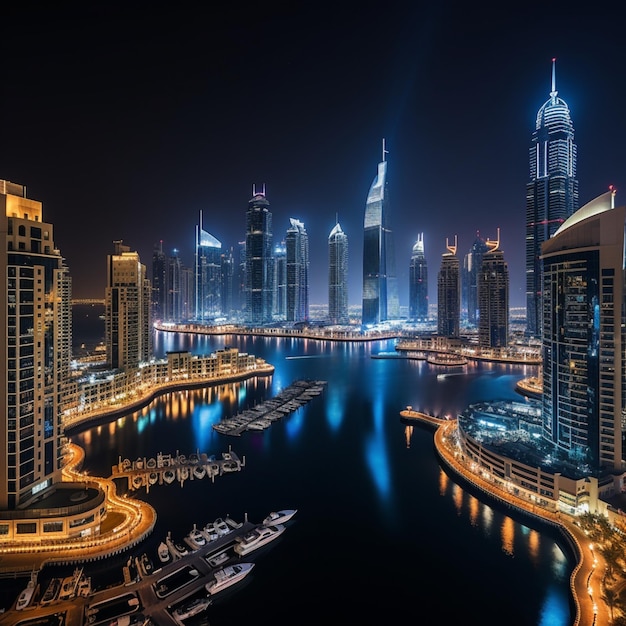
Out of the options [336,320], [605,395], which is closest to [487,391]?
[605,395]

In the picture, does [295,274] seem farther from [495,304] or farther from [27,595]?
[27,595]

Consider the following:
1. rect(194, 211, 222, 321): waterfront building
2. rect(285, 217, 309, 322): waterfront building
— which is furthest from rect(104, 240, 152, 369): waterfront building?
rect(194, 211, 222, 321): waterfront building

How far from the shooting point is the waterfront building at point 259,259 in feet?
301

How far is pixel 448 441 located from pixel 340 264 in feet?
273

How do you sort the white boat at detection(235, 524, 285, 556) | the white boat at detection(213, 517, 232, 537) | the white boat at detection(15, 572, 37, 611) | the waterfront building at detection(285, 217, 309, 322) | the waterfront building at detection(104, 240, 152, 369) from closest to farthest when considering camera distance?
the white boat at detection(15, 572, 37, 611)
the white boat at detection(235, 524, 285, 556)
the white boat at detection(213, 517, 232, 537)
the waterfront building at detection(104, 240, 152, 369)
the waterfront building at detection(285, 217, 309, 322)

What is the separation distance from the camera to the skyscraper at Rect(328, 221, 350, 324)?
102562 millimetres

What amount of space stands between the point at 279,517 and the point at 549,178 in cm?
6576

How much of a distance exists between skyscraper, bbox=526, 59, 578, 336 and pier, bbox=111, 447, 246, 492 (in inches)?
2265

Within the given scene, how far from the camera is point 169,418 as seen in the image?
2669 centimetres

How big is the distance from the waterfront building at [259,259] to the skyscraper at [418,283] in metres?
35.4

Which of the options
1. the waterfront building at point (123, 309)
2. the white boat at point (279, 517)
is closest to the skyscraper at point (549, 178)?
the waterfront building at point (123, 309)

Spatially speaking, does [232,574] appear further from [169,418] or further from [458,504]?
[169,418]

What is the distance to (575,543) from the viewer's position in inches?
505

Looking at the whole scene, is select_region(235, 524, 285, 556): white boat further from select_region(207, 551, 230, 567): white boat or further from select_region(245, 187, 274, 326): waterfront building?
select_region(245, 187, 274, 326): waterfront building
